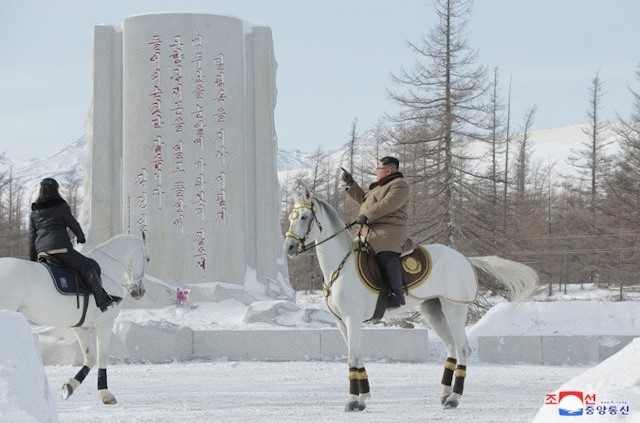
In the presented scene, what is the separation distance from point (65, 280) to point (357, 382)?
140 inches

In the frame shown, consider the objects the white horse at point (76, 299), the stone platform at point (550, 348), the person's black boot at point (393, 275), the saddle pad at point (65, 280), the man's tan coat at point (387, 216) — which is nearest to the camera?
the person's black boot at point (393, 275)

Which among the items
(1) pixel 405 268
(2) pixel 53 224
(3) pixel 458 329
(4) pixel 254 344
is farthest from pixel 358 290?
(4) pixel 254 344

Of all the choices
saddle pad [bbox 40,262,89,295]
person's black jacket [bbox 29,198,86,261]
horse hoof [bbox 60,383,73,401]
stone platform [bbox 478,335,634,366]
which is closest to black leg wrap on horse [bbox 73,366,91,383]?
horse hoof [bbox 60,383,73,401]

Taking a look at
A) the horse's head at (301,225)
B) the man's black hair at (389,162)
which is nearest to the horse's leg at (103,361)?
the horse's head at (301,225)

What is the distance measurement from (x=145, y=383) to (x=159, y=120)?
860 cm

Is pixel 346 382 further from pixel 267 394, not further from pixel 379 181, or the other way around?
pixel 379 181

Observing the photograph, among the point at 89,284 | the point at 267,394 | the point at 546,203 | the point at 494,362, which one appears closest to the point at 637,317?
the point at 494,362

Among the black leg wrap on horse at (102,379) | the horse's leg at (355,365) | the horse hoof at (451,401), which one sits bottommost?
the horse hoof at (451,401)

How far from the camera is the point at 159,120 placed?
2181 centimetres

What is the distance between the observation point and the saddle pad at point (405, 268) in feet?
36.7

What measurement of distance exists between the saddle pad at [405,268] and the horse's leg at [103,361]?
318 centimetres

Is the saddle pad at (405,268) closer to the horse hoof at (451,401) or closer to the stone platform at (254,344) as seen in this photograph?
the horse hoof at (451,401)

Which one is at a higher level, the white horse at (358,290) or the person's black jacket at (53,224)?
the person's black jacket at (53,224)

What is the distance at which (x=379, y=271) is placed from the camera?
1129 centimetres
